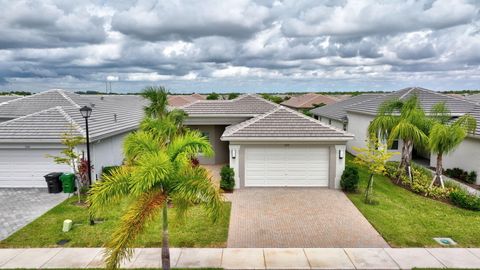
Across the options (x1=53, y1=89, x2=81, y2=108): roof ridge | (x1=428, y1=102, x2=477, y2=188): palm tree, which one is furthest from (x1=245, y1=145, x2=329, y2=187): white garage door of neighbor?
(x1=53, y1=89, x2=81, y2=108): roof ridge

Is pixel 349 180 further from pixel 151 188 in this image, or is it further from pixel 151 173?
pixel 151 173

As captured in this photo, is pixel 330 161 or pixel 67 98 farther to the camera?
pixel 67 98

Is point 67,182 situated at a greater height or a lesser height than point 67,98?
lesser

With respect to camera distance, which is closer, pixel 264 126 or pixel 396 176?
pixel 264 126

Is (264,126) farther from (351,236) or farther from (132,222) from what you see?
(132,222)

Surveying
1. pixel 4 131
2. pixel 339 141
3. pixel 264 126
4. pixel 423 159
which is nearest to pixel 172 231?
pixel 264 126

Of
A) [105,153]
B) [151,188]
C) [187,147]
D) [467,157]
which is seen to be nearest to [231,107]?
[105,153]
